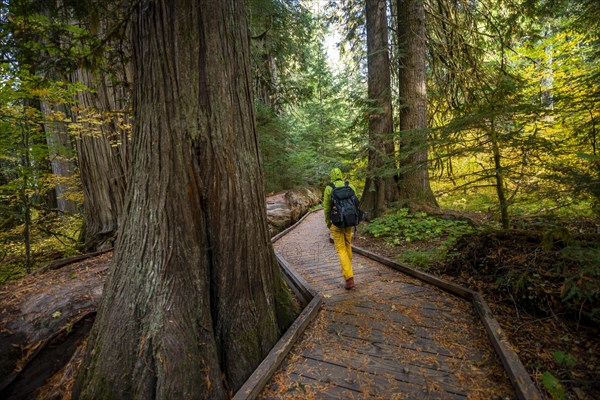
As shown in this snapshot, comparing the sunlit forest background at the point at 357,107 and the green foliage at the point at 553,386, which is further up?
the sunlit forest background at the point at 357,107

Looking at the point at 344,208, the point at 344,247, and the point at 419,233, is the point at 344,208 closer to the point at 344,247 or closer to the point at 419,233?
the point at 344,247

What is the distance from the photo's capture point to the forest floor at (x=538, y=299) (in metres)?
2.11

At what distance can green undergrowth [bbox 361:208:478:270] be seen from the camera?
4.70 metres

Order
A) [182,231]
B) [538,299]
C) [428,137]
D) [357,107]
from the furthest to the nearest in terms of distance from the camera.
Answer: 1. [357,107]
2. [428,137]
3. [538,299]
4. [182,231]

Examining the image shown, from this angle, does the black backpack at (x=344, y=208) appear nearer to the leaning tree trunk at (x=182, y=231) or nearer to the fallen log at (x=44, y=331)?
the leaning tree trunk at (x=182, y=231)

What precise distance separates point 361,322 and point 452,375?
1086 millimetres

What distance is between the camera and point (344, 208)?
13.3 feet

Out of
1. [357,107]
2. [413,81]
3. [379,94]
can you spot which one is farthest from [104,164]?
[413,81]

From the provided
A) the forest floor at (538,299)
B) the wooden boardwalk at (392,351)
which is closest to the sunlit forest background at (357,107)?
the forest floor at (538,299)

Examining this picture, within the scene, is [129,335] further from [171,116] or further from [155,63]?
[155,63]

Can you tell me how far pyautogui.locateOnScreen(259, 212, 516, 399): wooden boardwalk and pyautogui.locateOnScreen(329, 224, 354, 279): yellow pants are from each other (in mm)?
312

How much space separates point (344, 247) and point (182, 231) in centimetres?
257

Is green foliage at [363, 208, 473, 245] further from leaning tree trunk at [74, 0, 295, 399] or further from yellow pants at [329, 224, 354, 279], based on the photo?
leaning tree trunk at [74, 0, 295, 399]

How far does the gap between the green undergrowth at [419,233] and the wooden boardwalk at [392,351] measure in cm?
84
